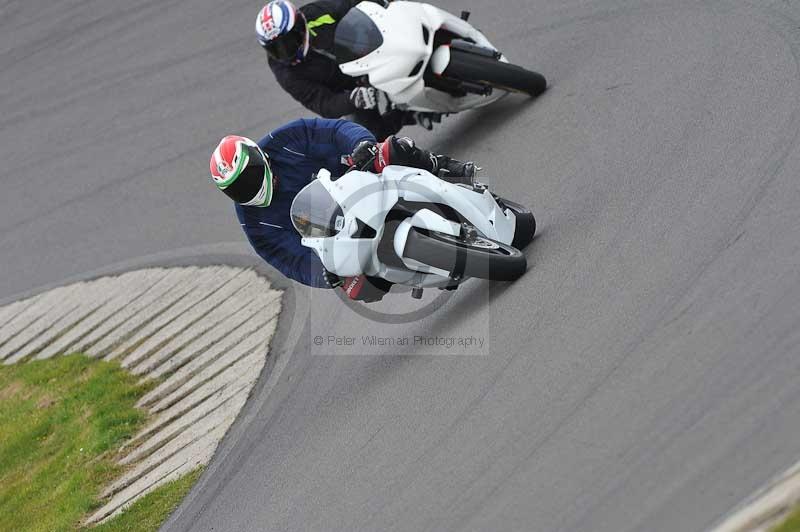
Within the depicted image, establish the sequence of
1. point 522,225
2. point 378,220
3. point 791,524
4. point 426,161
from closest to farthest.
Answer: point 791,524 → point 378,220 → point 426,161 → point 522,225

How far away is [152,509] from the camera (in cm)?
764

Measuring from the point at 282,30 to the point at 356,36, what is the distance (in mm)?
772

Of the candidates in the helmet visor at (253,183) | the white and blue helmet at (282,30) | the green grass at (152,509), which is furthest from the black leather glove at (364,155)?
the white and blue helmet at (282,30)

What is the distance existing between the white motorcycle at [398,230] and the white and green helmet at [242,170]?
476 millimetres

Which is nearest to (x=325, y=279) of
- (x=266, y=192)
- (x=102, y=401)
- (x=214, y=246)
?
(x=266, y=192)

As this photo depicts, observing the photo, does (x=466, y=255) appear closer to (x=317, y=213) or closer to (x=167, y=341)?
(x=317, y=213)

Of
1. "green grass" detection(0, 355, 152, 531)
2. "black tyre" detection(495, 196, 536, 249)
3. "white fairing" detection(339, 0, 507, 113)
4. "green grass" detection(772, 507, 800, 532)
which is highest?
"green grass" detection(772, 507, 800, 532)

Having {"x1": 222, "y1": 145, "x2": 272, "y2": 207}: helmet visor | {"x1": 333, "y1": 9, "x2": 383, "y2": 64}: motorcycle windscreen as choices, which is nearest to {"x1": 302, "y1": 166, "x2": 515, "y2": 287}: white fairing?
{"x1": 222, "y1": 145, "x2": 272, "y2": 207}: helmet visor

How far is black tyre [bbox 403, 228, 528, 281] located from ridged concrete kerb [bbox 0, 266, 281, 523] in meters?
2.53

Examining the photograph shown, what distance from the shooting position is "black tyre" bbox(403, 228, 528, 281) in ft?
21.6

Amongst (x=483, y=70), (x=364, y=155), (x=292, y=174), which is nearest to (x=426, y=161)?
(x=364, y=155)

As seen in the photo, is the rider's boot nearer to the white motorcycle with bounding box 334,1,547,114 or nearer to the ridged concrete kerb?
the white motorcycle with bounding box 334,1,547,114

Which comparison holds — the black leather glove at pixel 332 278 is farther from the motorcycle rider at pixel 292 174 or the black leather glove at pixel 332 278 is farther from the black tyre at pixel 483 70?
the black tyre at pixel 483 70

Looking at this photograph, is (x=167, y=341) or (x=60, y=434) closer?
(x=60, y=434)
